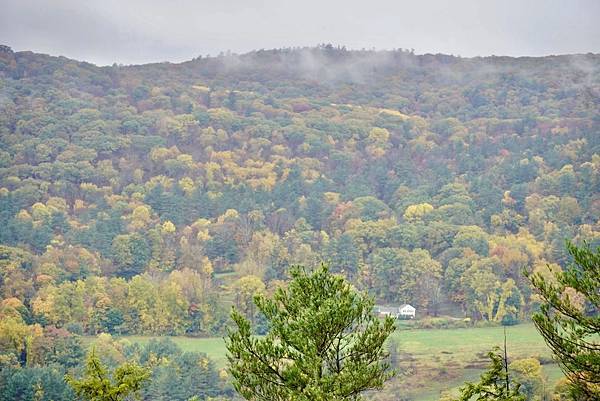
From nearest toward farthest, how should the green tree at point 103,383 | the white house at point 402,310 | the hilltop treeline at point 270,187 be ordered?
1. the green tree at point 103,383
2. the white house at point 402,310
3. the hilltop treeline at point 270,187

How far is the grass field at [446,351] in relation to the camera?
5131cm

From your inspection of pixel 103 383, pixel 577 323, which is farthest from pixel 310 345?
pixel 577 323

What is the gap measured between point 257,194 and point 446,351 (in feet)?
175

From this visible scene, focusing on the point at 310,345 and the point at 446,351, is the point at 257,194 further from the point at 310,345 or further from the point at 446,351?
the point at 310,345

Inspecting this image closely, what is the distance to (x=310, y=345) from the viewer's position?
13234 millimetres

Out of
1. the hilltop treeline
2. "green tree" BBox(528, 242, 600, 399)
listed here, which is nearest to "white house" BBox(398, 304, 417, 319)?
the hilltop treeline

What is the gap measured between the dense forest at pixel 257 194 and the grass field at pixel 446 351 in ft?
11.4

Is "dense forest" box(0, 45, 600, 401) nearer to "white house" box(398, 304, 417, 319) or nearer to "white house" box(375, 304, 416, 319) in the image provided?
"white house" box(398, 304, 417, 319)

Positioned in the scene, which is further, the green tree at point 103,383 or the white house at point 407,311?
the white house at point 407,311

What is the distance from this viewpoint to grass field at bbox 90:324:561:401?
51312 mm

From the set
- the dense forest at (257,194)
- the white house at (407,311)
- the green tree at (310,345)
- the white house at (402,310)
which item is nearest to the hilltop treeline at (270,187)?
the dense forest at (257,194)

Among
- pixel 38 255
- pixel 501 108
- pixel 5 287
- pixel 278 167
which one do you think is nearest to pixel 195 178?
pixel 278 167

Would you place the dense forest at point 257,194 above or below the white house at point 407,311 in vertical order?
above

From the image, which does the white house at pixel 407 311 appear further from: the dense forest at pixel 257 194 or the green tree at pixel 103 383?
the green tree at pixel 103 383
